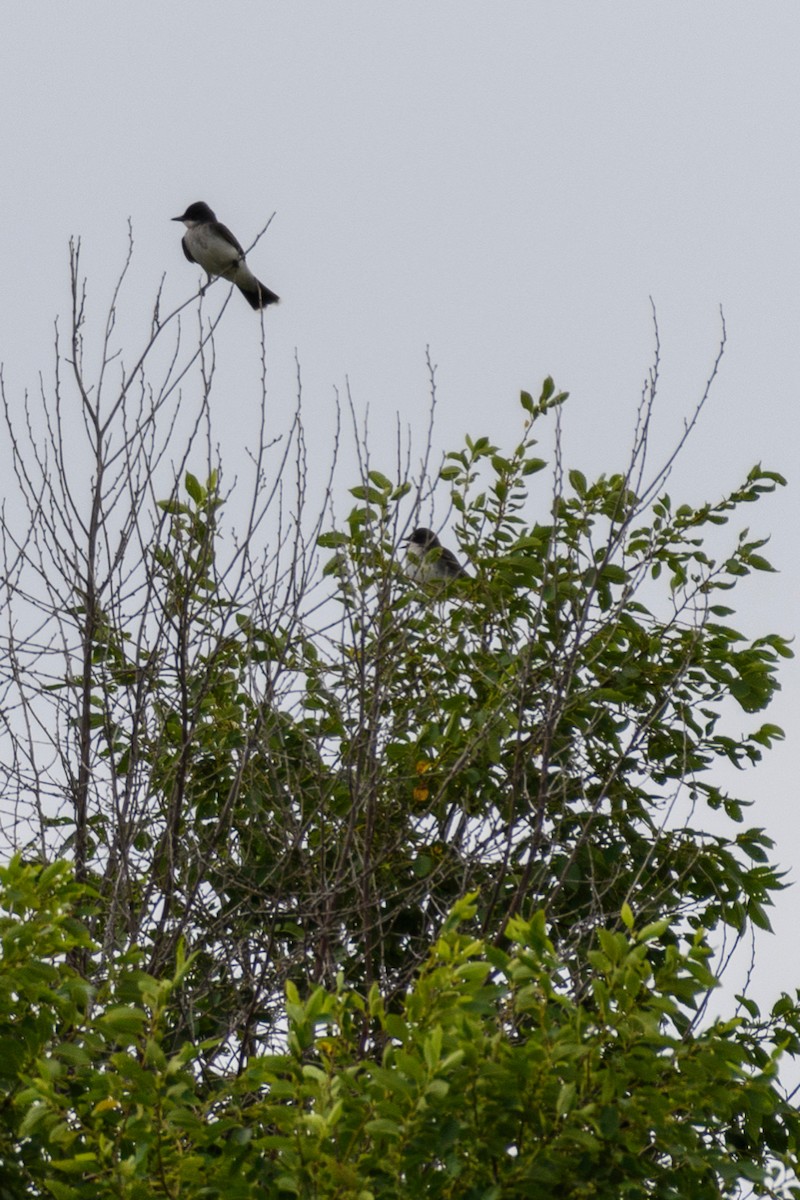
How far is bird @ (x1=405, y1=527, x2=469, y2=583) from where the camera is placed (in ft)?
23.1

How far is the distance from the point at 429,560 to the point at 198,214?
6.13 meters

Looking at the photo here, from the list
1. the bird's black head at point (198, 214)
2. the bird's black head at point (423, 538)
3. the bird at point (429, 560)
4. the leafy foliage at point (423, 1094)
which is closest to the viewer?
the leafy foliage at point (423, 1094)

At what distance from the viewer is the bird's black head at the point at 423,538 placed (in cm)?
738

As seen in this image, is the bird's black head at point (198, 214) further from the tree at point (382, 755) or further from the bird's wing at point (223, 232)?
the tree at point (382, 755)

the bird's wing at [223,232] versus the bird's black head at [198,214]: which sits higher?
the bird's black head at [198,214]

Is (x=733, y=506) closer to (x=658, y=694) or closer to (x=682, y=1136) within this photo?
(x=658, y=694)

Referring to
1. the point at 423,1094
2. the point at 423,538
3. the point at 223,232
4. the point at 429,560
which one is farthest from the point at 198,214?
the point at 423,1094

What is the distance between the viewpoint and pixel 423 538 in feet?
27.3

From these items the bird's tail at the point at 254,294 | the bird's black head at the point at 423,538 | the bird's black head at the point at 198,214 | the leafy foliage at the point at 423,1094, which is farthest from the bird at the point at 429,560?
the bird's black head at the point at 198,214

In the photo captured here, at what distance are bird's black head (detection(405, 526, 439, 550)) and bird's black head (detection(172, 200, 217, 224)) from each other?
15.0ft

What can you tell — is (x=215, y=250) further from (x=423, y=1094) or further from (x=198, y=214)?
(x=423, y=1094)

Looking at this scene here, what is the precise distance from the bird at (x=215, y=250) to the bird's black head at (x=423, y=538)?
11.0ft

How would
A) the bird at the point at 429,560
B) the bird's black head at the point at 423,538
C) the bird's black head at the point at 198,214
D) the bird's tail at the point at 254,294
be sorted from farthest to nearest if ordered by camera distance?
the bird's black head at the point at 198,214, the bird's tail at the point at 254,294, the bird's black head at the point at 423,538, the bird at the point at 429,560

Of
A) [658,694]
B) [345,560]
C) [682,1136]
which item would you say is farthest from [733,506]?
[682,1136]
